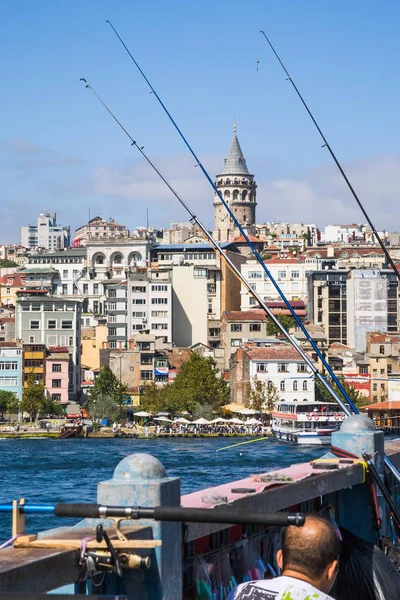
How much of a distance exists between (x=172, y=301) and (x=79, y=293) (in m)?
18.2

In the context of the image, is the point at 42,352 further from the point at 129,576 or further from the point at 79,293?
the point at 129,576

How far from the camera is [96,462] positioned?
43.6 metres

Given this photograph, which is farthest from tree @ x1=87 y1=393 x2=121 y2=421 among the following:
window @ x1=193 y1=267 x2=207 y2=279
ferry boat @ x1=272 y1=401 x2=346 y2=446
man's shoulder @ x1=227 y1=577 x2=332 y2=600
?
man's shoulder @ x1=227 y1=577 x2=332 y2=600

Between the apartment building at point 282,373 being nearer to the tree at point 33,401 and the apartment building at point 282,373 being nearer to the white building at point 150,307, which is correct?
the tree at point 33,401

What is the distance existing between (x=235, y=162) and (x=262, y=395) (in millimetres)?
75455

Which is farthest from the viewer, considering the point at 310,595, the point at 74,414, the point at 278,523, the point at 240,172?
the point at 240,172

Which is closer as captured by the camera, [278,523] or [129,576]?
[278,523]

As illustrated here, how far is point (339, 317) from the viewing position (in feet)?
264

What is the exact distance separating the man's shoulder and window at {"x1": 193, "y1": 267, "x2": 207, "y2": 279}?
77.7m

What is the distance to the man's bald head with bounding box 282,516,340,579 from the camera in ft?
11.2

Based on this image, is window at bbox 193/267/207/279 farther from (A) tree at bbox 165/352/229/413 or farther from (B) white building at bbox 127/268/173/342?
(A) tree at bbox 165/352/229/413

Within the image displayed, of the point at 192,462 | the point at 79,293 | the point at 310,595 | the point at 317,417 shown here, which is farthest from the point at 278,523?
the point at 79,293

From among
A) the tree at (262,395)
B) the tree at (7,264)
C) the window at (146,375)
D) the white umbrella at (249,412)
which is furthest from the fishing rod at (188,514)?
the tree at (7,264)

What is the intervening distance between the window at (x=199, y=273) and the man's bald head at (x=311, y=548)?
77768mm
